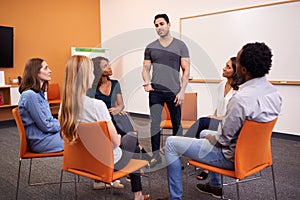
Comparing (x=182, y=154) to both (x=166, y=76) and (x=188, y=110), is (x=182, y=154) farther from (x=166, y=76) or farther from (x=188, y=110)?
(x=188, y=110)

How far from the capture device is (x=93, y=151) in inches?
62.9

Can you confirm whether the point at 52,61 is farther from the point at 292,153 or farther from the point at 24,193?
the point at 292,153

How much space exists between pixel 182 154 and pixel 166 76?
1104 millimetres

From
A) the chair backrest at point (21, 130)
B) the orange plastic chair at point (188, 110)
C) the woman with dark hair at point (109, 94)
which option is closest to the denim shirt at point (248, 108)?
the woman with dark hair at point (109, 94)

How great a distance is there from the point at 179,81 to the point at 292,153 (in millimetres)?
1761

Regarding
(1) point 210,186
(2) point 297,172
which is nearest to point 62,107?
(1) point 210,186

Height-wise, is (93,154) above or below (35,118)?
below

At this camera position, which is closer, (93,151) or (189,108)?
(93,151)

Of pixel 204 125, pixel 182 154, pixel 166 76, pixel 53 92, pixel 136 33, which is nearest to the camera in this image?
pixel 182 154

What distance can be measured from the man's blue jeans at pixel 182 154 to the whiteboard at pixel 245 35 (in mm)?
2740

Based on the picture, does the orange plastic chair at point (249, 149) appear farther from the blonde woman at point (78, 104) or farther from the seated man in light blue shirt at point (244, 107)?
the blonde woman at point (78, 104)

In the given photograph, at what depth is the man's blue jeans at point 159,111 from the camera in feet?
9.11

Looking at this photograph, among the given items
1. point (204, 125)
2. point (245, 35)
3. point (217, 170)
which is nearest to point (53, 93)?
point (245, 35)

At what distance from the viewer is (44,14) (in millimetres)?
5844
